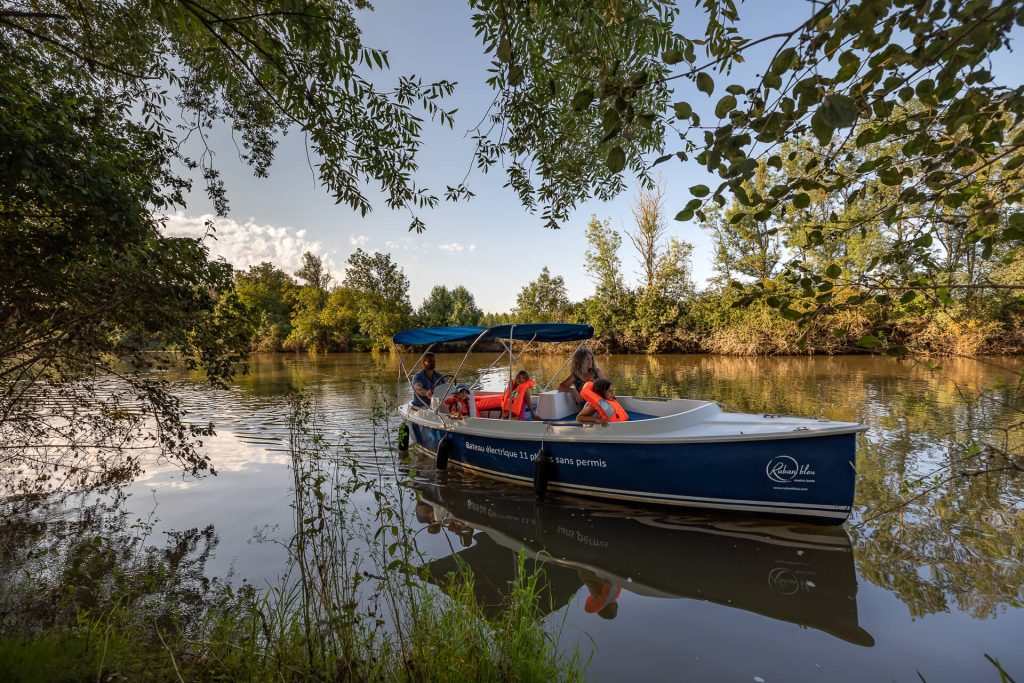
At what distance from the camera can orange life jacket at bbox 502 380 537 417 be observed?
862cm

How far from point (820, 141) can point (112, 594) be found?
5.70 meters

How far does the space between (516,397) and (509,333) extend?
1199 mm

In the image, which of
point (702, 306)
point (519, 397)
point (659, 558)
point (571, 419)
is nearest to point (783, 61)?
point (659, 558)

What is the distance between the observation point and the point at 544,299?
41.5m

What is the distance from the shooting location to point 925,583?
172 inches

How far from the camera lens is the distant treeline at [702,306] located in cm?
242

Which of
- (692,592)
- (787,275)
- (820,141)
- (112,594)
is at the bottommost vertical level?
(692,592)

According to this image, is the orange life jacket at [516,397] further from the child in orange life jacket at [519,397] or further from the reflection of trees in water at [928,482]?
the reflection of trees in water at [928,482]

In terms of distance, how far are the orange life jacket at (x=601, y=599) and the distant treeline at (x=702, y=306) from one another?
2.84 meters

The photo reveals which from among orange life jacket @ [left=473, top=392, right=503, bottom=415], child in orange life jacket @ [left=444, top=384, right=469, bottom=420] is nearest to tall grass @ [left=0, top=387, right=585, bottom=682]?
child in orange life jacket @ [left=444, top=384, right=469, bottom=420]

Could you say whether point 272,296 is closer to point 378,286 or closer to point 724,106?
point 378,286

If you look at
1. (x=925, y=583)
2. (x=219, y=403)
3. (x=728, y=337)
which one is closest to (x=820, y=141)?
(x=925, y=583)

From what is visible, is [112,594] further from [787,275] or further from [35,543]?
[787,275]

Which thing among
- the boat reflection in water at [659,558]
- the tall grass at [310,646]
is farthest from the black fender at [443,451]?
the tall grass at [310,646]
